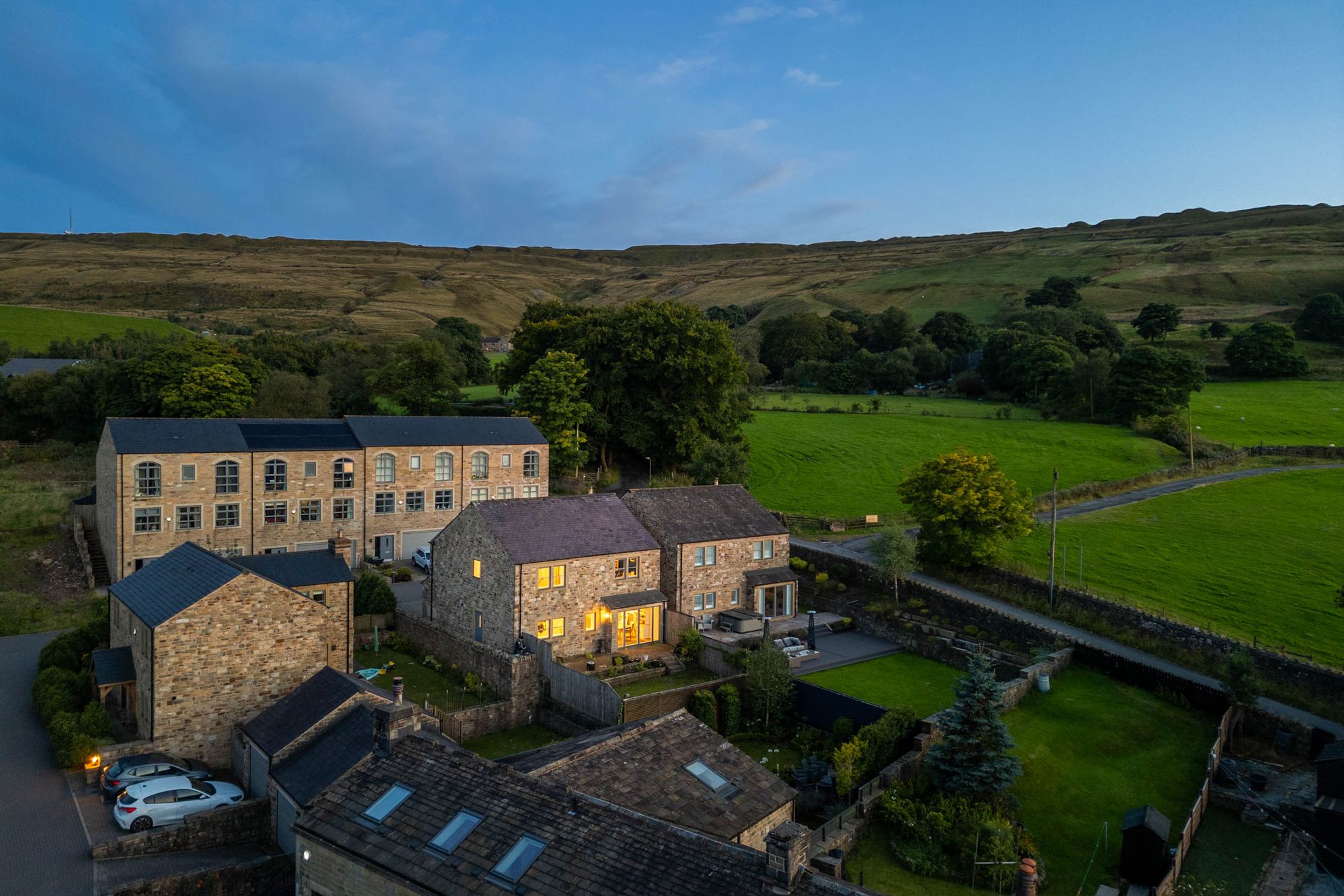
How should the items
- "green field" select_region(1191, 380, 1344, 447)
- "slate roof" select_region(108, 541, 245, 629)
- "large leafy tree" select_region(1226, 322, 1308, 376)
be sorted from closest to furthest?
1. "slate roof" select_region(108, 541, 245, 629)
2. "green field" select_region(1191, 380, 1344, 447)
3. "large leafy tree" select_region(1226, 322, 1308, 376)

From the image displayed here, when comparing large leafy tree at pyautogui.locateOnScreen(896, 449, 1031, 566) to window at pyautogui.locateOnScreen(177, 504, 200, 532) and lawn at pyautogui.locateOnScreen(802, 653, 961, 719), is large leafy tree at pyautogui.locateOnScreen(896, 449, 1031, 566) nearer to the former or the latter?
lawn at pyautogui.locateOnScreen(802, 653, 961, 719)

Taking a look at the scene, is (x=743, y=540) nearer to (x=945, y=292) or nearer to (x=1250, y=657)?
(x=1250, y=657)

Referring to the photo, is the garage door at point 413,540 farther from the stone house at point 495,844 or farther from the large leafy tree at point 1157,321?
the large leafy tree at point 1157,321

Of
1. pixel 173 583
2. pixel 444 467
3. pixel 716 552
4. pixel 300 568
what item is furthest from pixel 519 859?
pixel 444 467

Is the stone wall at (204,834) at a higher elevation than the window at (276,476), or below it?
below

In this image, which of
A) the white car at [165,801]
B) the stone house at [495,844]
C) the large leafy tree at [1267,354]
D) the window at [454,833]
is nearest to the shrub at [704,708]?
the stone house at [495,844]

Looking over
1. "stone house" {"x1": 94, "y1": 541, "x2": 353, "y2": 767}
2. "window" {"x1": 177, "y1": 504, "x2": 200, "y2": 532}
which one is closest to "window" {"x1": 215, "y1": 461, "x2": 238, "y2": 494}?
"window" {"x1": 177, "y1": 504, "x2": 200, "y2": 532}
